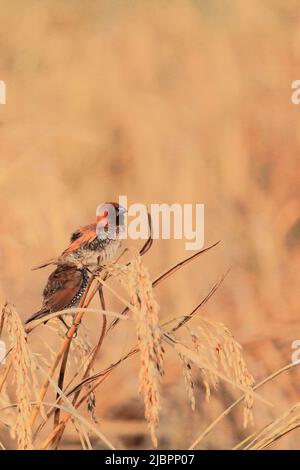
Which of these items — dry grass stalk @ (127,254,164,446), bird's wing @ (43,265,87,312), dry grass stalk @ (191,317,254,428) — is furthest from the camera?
bird's wing @ (43,265,87,312)

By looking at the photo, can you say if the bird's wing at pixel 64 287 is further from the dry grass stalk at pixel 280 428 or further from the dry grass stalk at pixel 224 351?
the dry grass stalk at pixel 280 428

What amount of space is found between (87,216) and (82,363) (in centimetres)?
66

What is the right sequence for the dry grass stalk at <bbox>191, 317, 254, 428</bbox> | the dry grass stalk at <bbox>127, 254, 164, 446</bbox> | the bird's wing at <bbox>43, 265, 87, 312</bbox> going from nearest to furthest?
the dry grass stalk at <bbox>127, 254, 164, 446</bbox> → the dry grass stalk at <bbox>191, 317, 254, 428</bbox> → the bird's wing at <bbox>43, 265, 87, 312</bbox>

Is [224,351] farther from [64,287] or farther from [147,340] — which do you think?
[64,287]

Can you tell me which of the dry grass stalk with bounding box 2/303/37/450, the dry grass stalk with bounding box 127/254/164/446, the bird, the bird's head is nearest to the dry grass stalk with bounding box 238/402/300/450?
the dry grass stalk with bounding box 127/254/164/446

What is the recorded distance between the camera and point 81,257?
5.51ft

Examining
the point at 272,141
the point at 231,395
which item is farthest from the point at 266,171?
the point at 231,395

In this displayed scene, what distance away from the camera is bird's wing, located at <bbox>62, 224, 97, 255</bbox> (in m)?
1.69

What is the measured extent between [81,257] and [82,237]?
0.06 metres

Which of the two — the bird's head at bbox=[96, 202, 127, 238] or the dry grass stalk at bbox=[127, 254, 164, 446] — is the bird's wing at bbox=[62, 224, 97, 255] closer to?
the bird's head at bbox=[96, 202, 127, 238]

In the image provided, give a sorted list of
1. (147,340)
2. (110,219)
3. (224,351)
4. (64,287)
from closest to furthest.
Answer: (147,340) → (224,351) → (64,287) → (110,219)

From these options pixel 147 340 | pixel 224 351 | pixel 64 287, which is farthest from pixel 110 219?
pixel 147 340

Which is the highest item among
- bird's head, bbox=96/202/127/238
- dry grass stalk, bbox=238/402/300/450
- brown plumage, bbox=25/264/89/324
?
bird's head, bbox=96/202/127/238

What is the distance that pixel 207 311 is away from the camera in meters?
1.97
